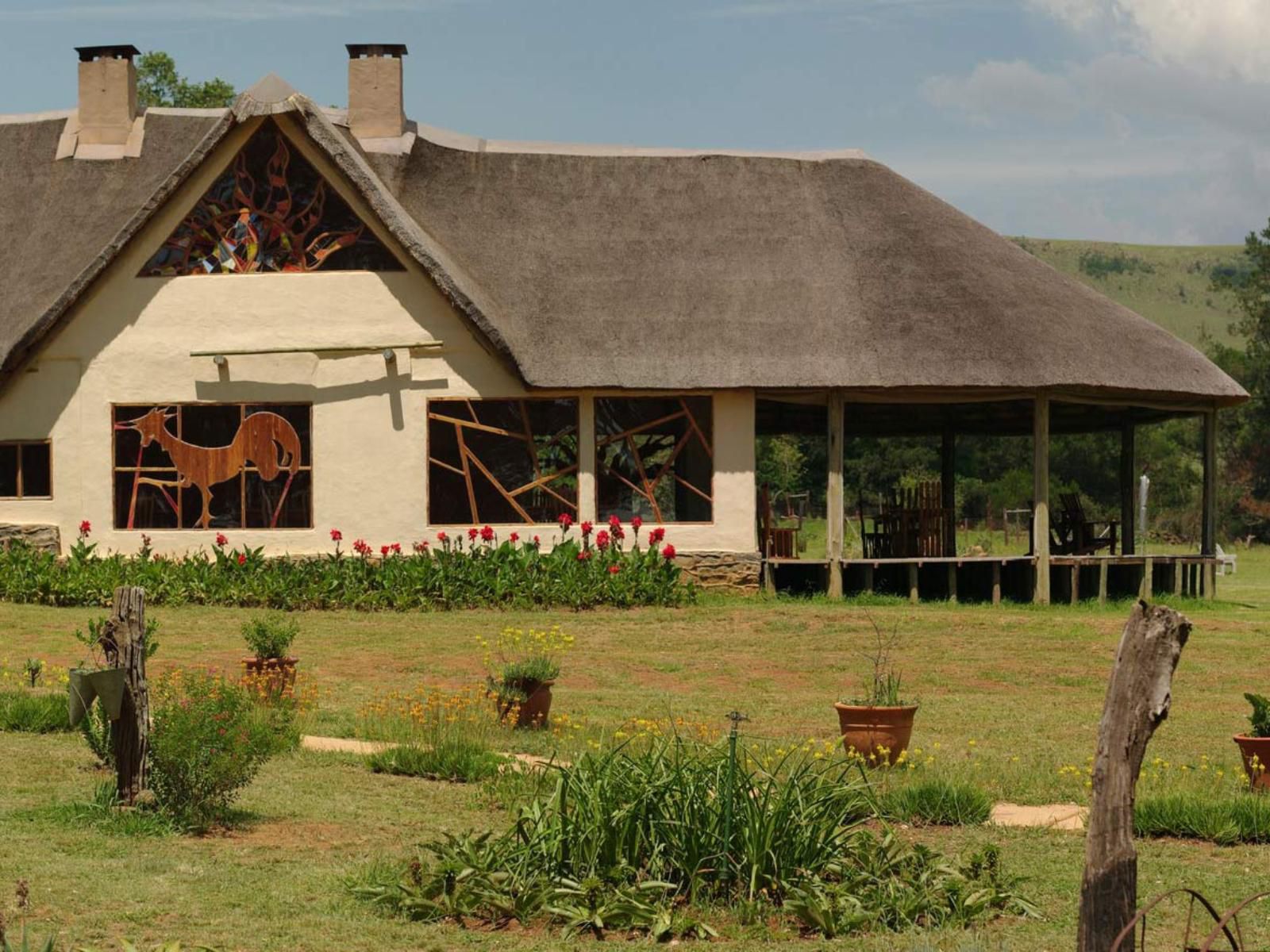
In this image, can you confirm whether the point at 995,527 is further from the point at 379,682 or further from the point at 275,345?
the point at 379,682

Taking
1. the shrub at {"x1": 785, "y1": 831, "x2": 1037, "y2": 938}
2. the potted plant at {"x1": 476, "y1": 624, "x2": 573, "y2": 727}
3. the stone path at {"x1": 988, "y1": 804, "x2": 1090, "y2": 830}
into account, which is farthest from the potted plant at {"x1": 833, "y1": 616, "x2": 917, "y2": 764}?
the shrub at {"x1": 785, "y1": 831, "x2": 1037, "y2": 938}

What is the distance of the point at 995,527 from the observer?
50.2m

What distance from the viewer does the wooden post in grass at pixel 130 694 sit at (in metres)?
10.2

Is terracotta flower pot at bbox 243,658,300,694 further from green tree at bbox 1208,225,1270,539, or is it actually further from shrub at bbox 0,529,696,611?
green tree at bbox 1208,225,1270,539

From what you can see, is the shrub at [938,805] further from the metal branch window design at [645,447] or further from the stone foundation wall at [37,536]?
the stone foundation wall at [37,536]

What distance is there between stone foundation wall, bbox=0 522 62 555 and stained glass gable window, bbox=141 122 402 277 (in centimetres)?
361

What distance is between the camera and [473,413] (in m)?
23.6

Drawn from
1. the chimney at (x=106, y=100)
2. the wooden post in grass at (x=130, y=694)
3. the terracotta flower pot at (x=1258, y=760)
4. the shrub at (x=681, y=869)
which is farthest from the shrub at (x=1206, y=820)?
the chimney at (x=106, y=100)

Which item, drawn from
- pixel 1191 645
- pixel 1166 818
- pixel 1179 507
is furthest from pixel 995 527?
pixel 1166 818

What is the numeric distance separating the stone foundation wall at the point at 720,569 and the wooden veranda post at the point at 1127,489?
7.01 m

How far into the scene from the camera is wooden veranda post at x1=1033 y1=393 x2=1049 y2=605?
23688mm

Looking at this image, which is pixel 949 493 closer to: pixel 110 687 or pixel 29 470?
pixel 29 470

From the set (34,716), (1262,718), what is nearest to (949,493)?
(1262,718)

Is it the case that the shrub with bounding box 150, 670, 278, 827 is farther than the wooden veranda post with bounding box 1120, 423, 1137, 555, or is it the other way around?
the wooden veranda post with bounding box 1120, 423, 1137, 555
